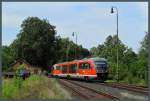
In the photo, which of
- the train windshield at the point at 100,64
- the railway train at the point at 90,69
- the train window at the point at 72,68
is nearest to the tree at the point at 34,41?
the railway train at the point at 90,69

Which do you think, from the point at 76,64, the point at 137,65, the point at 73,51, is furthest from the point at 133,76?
the point at 73,51

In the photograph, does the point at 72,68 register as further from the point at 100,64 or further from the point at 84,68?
the point at 100,64

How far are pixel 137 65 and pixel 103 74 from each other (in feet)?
13.3

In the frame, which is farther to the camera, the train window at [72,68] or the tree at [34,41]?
the train window at [72,68]

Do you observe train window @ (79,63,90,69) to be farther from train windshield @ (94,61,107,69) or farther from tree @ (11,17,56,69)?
tree @ (11,17,56,69)

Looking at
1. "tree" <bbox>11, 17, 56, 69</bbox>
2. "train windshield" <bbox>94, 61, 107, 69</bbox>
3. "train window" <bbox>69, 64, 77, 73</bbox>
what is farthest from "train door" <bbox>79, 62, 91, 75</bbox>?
"tree" <bbox>11, 17, 56, 69</bbox>

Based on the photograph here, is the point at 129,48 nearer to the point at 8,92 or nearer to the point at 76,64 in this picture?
the point at 76,64

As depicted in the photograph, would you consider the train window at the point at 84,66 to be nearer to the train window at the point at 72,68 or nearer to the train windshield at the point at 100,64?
the train windshield at the point at 100,64

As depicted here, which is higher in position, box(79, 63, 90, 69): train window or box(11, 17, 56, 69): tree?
box(11, 17, 56, 69): tree

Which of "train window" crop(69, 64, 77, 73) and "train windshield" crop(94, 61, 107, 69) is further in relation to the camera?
"train window" crop(69, 64, 77, 73)

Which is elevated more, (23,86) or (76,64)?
(76,64)

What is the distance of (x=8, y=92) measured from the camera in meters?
19.1

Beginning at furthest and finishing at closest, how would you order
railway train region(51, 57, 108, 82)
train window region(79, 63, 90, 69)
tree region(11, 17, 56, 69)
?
train window region(79, 63, 90, 69)
railway train region(51, 57, 108, 82)
tree region(11, 17, 56, 69)

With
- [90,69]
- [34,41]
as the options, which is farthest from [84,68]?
[34,41]
